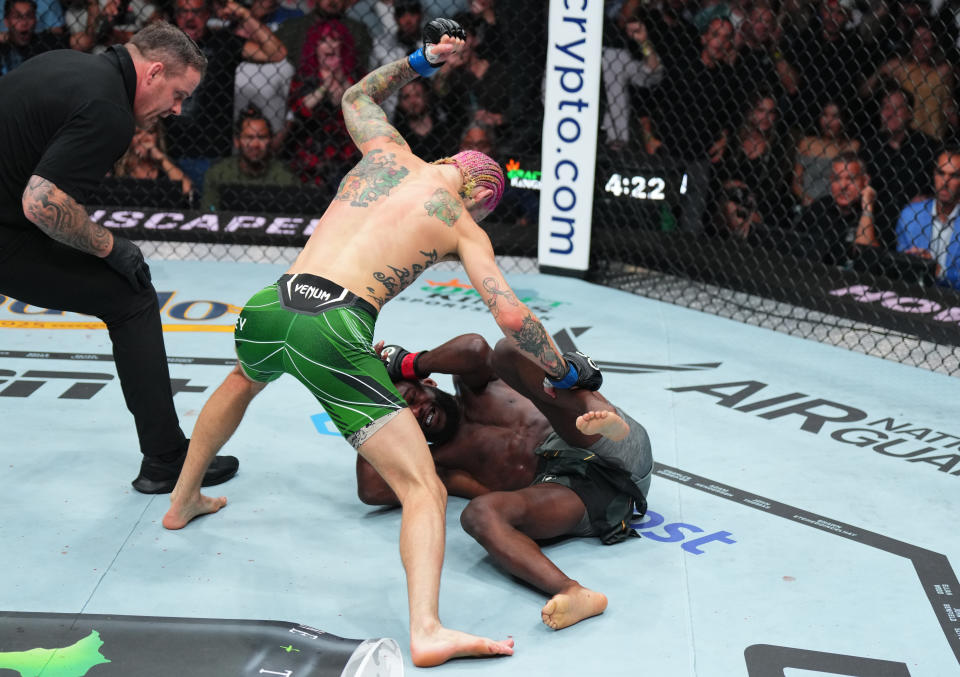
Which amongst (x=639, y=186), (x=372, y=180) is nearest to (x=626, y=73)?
(x=639, y=186)

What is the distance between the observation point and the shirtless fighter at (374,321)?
192 centimetres

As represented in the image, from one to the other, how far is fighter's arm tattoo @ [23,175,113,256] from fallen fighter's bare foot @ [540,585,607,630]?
1.28m

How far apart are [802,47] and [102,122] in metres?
3.25

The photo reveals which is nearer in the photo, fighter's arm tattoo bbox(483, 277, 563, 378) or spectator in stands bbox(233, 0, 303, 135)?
fighter's arm tattoo bbox(483, 277, 563, 378)

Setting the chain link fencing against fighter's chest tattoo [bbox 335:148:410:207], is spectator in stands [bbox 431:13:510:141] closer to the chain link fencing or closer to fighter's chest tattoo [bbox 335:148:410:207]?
the chain link fencing

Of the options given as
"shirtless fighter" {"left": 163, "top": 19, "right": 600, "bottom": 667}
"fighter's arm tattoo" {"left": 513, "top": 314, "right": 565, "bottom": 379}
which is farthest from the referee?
"fighter's arm tattoo" {"left": 513, "top": 314, "right": 565, "bottom": 379}

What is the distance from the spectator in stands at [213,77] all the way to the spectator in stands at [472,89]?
857mm

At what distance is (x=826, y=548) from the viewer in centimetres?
240

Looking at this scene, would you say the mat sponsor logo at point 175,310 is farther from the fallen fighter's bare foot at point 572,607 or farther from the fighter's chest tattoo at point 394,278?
the fallen fighter's bare foot at point 572,607

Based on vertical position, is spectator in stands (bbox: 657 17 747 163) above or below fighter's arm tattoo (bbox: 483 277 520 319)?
above

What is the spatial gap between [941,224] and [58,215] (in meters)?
3.36

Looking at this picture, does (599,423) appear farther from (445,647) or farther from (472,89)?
(472,89)

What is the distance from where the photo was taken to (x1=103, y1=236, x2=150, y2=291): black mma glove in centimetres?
238

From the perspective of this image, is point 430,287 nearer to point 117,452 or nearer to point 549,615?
point 117,452
